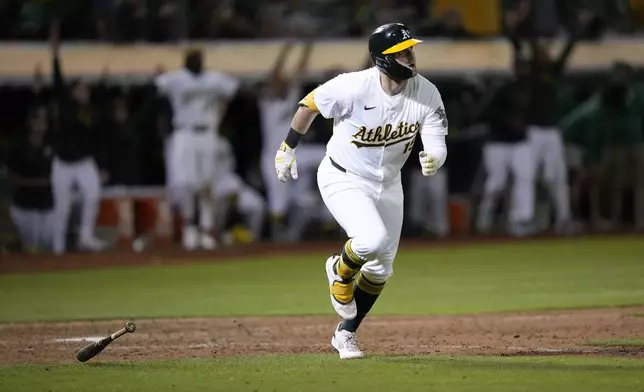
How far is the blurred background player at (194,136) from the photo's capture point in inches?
650

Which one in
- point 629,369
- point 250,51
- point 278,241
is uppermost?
point 629,369

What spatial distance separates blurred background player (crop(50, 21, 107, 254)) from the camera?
56.3ft

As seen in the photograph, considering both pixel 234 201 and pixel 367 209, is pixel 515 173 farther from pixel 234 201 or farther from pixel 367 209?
pixel 367 209

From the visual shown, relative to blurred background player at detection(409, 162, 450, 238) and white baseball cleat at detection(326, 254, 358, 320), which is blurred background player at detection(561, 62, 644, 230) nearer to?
blurred background player at detection(409, 162, 450, 238)

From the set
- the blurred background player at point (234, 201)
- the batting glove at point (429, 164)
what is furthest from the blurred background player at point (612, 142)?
the batting glove at point (429, 164)

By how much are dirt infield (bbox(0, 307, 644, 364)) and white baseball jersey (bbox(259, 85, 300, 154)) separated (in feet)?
22.8

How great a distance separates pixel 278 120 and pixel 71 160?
2.80 m

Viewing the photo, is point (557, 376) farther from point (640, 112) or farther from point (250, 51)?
point (640, 112)

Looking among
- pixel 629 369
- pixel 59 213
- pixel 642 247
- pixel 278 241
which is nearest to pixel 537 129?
pixel 642 247

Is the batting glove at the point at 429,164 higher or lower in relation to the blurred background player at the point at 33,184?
higher

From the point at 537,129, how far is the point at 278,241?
3955mm

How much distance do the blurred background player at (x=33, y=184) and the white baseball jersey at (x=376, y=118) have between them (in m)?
10.0

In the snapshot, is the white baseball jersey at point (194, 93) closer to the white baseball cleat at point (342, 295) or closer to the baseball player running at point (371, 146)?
the baseball player running at point (371, 146)

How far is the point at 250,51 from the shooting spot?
1822 centimetres
